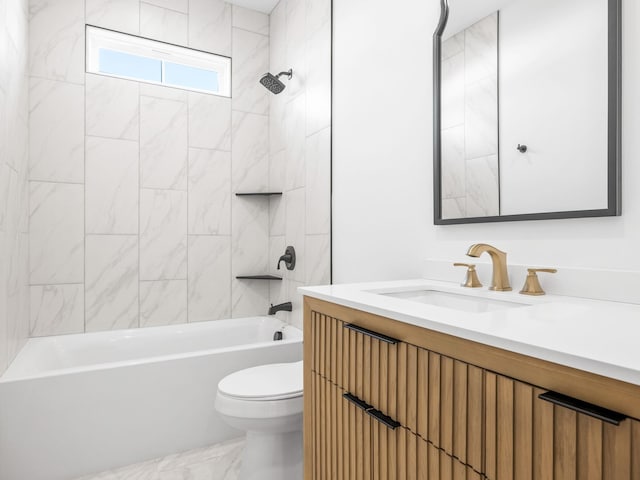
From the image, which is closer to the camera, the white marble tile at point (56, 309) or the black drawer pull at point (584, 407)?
the black drawer pull at point (584, 407)

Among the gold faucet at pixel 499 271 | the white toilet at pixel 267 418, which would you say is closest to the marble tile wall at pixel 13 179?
the white toilet at pixel 267 418

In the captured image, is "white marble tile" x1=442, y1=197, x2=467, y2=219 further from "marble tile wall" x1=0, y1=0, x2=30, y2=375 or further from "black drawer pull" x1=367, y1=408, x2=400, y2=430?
"marble tile wall" x1=0, y1=0, x2=30, y2=375

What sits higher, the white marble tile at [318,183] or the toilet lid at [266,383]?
the white marble tile at [318,183]

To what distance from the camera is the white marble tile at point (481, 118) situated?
1371 millimetres

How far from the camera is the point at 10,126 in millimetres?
1889

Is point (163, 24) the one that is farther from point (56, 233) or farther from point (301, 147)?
point (56, 233)

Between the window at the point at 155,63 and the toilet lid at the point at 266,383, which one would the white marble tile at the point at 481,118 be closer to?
the toilet lid at the point at 266,383

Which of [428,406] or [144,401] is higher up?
[428,406]

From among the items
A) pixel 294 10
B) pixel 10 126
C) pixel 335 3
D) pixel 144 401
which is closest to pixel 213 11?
pixel 294 10

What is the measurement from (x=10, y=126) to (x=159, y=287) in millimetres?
1292

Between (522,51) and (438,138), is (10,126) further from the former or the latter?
(522,51)

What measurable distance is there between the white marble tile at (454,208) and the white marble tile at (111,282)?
6.90 ft

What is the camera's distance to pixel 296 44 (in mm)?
2719

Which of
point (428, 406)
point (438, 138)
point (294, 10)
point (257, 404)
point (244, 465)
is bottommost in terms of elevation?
point (244, 465)
